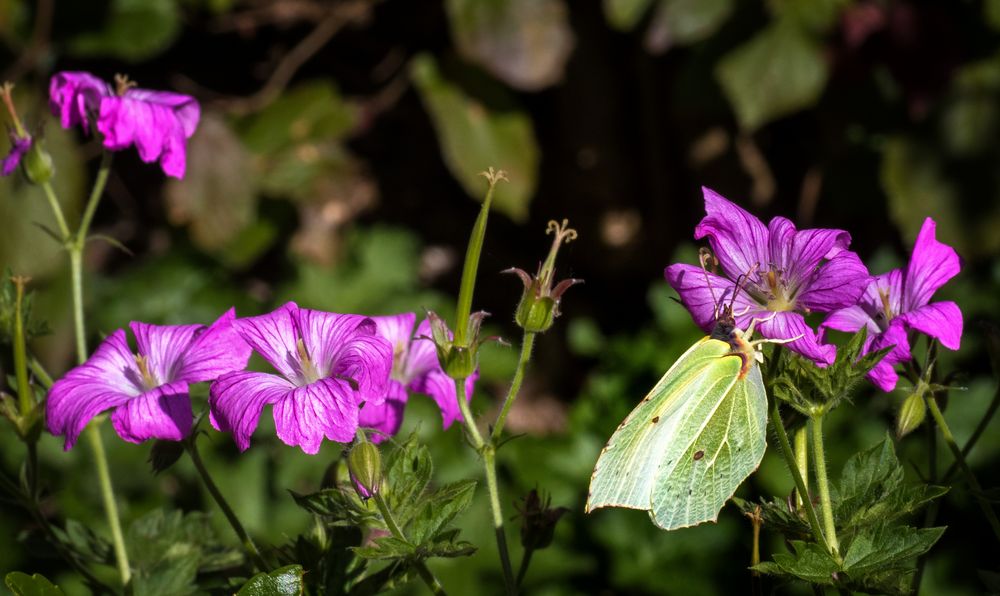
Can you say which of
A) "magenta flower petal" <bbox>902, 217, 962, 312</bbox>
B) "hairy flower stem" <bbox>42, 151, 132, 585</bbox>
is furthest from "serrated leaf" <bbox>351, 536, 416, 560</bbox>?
"magenta flower petal" <bbox>902, 217, 962, 312</bbox>

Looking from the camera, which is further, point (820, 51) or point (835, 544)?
point (820, 51)

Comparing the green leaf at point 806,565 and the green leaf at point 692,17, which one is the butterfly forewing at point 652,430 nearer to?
the green leaf at point 806,565

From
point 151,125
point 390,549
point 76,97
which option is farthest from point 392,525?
point 76,97

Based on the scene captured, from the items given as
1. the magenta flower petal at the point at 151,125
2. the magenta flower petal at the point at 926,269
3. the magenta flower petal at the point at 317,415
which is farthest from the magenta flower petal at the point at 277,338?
the magenta flower petal at the point at 926,269

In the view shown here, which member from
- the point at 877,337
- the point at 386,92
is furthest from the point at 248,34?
the point at 877,337

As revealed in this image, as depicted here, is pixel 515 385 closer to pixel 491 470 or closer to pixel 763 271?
pixel 491 470

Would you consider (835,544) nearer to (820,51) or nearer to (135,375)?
(135,375)
